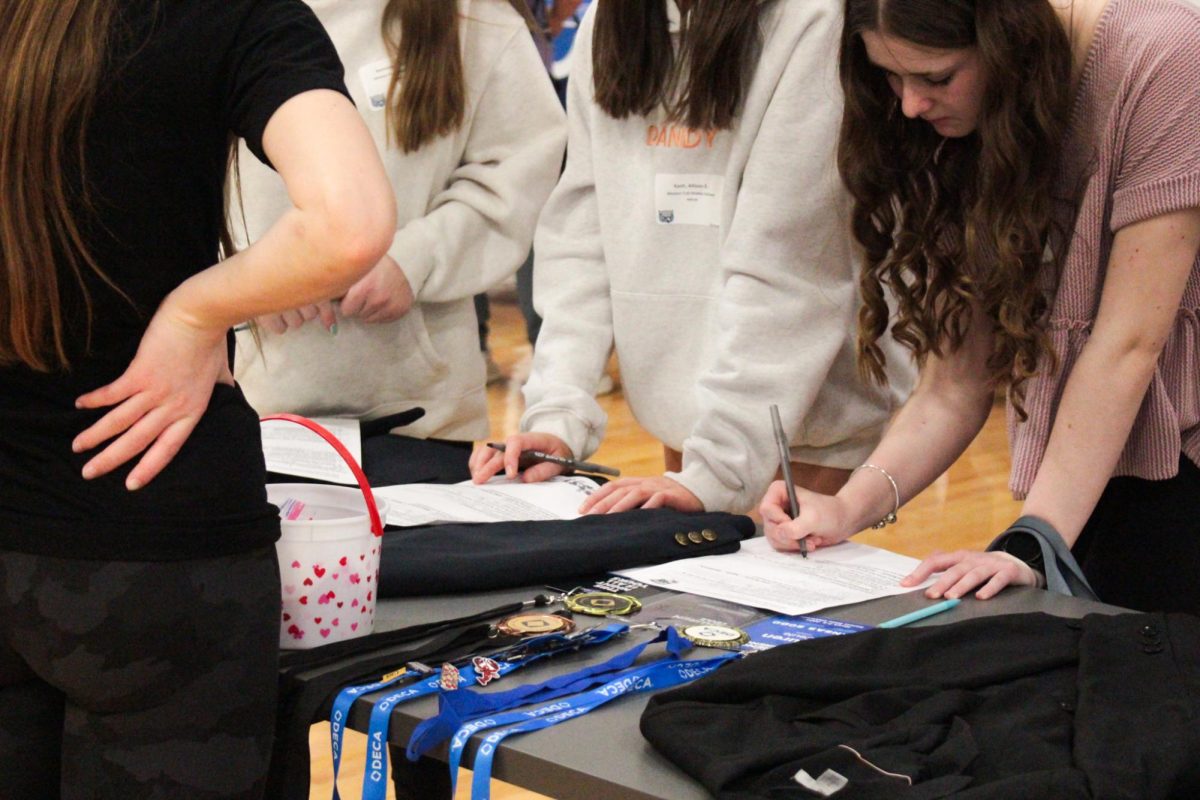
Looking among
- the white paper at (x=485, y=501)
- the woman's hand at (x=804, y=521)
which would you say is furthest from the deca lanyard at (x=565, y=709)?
the white paper at (x=485, y=501)

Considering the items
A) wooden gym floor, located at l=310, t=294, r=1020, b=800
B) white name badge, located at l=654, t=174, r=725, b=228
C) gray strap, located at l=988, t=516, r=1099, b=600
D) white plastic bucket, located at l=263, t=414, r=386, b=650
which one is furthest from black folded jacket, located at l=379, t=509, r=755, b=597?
wooden gym floor, located at l=310, t=294, r=1020, b=800

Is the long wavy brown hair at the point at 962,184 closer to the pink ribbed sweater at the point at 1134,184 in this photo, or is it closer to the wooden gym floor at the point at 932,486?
the pink ribbed sweater at the point at 1134,184

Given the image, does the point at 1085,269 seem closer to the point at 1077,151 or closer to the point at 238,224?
the point at 1077,151

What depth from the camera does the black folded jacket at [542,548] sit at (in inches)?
55.6

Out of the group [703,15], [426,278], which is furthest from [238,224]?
[703,15]

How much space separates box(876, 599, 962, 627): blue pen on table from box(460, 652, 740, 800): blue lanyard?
0.19 meters

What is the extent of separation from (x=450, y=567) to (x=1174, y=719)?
2.27 feet

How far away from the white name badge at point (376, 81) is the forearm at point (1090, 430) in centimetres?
109

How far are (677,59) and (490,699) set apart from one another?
A: 1.07 metres

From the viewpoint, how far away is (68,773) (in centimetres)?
103

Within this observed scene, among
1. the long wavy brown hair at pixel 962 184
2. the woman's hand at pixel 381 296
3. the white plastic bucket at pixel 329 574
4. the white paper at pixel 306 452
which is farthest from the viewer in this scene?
the woman's hand at pixel 381 296

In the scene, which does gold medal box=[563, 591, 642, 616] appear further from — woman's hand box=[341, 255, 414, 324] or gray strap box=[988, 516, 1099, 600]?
woman's hand box=[341, 255, 414, 324]

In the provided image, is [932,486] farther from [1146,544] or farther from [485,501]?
[485,501]

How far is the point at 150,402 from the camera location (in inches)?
39.4
